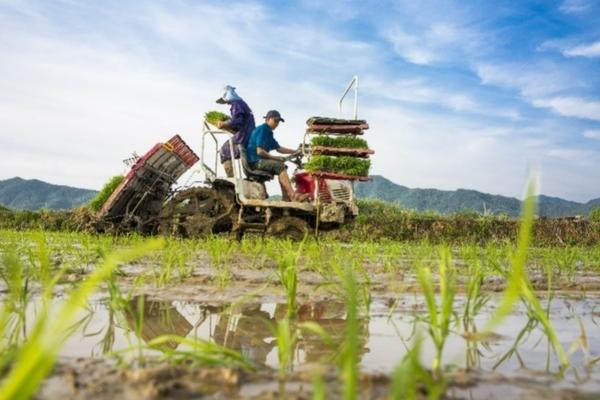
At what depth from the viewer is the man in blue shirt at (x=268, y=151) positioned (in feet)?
28.4

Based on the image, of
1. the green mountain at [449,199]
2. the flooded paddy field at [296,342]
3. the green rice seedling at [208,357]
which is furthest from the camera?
the green mountain at [449,199]

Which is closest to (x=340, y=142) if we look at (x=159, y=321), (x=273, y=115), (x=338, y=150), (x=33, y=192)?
(x=338, y=150)

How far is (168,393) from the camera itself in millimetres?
1177

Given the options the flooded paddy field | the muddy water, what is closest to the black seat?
the flooded paddy field

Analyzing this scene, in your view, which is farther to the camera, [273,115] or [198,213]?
[198,213]

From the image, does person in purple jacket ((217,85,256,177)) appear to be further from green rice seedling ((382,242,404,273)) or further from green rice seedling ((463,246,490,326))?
green rice seedling ((463,246,490,326))

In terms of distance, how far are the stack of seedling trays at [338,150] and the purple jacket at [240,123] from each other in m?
1.06

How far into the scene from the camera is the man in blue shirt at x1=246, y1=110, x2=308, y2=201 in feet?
28.4

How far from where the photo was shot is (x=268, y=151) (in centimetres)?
Answer: 878

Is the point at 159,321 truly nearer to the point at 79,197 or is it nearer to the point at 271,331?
the point at 271,331

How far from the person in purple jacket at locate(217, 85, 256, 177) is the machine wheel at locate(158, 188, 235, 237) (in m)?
0.57

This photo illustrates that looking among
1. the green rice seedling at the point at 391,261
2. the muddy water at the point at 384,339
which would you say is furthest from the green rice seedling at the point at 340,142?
the muddy water at the point at 384,339

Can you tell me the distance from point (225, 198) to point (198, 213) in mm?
677

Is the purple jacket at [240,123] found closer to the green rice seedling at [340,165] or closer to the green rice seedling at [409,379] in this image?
the green rice seedling at [340,165]
